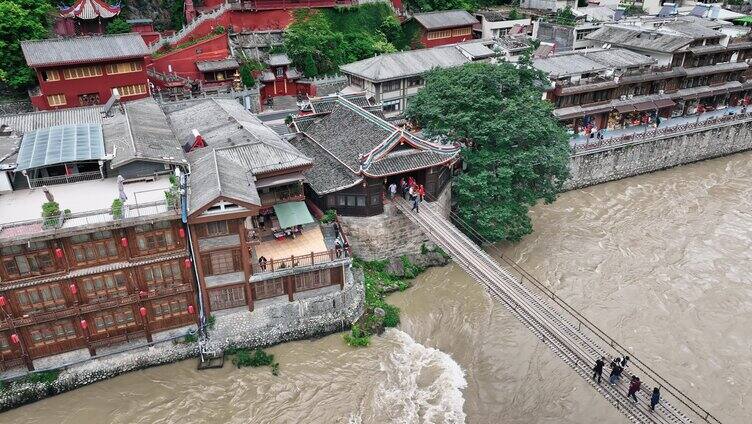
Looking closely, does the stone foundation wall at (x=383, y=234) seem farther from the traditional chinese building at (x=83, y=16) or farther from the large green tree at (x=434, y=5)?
the large green tree at (x=434, y=5)

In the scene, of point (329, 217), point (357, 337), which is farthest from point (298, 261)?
point (357, 337)

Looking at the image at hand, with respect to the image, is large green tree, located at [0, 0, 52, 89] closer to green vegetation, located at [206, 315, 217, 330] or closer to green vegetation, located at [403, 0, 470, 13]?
green vegetation, located at [206, 315, 217, 330]

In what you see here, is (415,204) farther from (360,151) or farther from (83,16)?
(83,16)

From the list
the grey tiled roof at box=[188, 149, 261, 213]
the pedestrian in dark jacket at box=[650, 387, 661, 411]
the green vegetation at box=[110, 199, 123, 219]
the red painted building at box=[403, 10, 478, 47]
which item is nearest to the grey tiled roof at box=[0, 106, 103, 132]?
the grey tiled roof at box=[188, 149, 261, 213]

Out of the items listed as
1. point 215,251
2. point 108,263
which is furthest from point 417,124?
point 108,263

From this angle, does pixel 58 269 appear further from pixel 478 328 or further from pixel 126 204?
pixel 478 328

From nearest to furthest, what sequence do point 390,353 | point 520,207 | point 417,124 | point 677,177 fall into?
point 390,353
point 520,207
point 417,124
point 677,177
